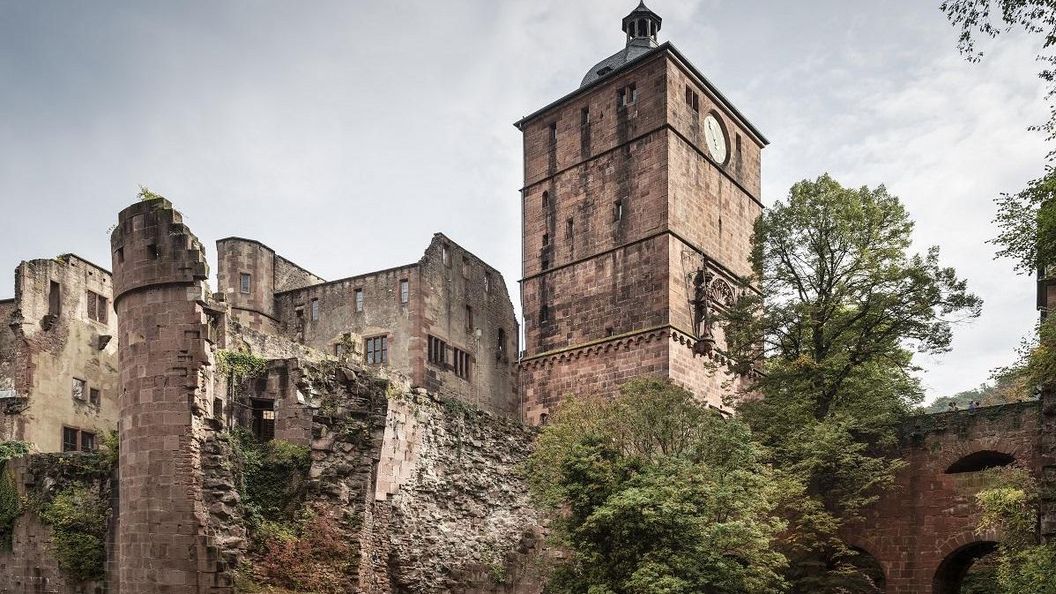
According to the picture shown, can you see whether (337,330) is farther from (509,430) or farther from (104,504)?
(104,504)

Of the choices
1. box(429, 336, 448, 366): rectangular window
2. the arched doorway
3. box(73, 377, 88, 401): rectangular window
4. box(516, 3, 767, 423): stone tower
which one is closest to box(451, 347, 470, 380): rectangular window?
box(429, 336, 448, 366): rectangular window

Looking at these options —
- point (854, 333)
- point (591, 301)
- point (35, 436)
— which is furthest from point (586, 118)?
point (35, 436)

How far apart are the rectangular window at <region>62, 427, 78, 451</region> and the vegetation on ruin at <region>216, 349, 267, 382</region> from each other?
1302 cm

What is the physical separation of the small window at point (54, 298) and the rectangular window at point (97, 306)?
3.62ft

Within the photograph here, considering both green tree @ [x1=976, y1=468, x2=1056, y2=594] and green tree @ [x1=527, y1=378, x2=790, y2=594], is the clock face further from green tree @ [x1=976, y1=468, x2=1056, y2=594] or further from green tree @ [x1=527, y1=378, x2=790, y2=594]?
green tree @ [x1=976, y1=468, x2=1056, y2=594]

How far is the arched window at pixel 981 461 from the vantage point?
2838 cm

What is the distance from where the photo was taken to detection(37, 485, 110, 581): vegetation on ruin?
67.4ft

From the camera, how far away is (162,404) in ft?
58.4

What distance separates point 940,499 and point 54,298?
89.4ft

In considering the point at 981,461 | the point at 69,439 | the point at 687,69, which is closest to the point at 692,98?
the point at 687,69

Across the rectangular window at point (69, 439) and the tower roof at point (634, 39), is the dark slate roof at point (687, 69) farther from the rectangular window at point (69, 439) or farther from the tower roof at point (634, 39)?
the rectangular window at point (69, 439)

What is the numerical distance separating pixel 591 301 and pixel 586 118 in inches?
307

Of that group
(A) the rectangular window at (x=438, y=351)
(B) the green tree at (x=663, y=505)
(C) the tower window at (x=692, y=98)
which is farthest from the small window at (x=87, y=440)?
(C) the tower window at (x=692, y=98)

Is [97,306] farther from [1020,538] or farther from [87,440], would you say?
[1020,538]
